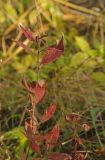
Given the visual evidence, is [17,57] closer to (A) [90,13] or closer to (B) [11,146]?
(A) [90,13]

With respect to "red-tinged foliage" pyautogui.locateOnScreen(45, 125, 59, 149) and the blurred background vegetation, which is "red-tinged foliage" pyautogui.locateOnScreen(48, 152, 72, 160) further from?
the blurred background vegetation

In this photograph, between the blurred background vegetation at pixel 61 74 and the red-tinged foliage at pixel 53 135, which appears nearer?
the red-tinged foliage at pixel 53 135

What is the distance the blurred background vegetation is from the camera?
3.91 ft

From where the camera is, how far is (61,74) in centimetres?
153

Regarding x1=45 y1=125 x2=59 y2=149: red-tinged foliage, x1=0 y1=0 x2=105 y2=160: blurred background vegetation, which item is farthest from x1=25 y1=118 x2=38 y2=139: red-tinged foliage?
x1=0 y1=0 x2=105 y2=160: blurred background vegetation

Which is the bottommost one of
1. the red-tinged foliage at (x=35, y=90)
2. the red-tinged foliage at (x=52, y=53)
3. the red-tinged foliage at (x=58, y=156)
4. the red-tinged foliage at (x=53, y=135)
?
the red-tinged foliage at (x=58, y=156)

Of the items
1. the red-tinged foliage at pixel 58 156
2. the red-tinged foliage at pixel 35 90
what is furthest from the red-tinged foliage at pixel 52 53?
the red-tinged foliage at pixel 58 156

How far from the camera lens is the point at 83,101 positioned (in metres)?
1.42

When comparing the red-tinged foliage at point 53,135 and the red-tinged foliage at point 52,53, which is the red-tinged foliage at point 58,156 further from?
the red-tinged foliage at point 52,53

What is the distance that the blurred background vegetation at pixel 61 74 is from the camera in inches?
46.9

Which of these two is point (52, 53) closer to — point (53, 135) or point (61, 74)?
point (53, 135)

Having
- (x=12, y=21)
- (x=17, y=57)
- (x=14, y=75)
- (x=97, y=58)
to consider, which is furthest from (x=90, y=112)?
(x=12, y=21)

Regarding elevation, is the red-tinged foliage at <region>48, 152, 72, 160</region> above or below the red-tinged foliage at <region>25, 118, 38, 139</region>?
below

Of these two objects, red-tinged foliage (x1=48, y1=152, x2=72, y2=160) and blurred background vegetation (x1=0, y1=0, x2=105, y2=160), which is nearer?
red-tinged foliage (x1=48, y1=152, x2=72, y2=160)
